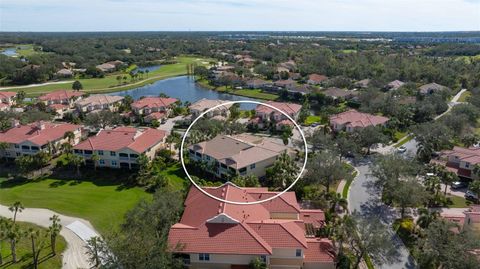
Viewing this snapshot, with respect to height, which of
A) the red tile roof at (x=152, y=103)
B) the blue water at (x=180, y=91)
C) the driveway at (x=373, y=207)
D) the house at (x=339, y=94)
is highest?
the house at (x=339, y=94)

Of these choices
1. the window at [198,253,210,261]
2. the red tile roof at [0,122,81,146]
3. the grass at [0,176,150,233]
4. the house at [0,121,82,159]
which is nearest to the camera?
the window at [198,253,210,261]

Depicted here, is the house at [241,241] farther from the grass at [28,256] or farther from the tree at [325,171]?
the grass at [28,256]

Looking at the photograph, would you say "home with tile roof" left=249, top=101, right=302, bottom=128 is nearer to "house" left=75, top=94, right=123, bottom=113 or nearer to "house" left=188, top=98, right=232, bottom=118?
"house" left=188, top=98, right=232, bottom=118

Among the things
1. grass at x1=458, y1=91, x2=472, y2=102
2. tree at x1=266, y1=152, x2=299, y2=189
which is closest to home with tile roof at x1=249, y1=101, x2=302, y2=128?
tree at x1=266, y1=152, x2=299, y2=189

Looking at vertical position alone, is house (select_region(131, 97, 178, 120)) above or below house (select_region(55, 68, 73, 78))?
below

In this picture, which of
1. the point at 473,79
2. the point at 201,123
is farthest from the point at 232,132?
the point at 473,79

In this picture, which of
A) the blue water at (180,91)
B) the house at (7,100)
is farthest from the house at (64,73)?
the house at (7,100)
